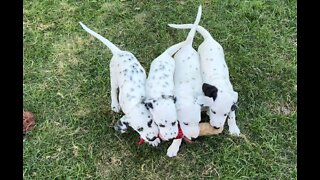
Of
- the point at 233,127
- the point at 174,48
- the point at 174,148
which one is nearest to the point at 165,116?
the point at 174,148

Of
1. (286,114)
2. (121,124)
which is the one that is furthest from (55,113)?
(286,114)

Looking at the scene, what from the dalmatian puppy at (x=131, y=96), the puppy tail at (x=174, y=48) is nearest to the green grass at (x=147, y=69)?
the dalmatian puppy at (x=131, y=96)

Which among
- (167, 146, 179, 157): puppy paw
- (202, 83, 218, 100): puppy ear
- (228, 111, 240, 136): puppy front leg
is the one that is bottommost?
(167, 146, 179, 157): puppy paw

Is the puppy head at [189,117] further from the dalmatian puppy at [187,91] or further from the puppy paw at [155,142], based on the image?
the puppy paw at [155,142]

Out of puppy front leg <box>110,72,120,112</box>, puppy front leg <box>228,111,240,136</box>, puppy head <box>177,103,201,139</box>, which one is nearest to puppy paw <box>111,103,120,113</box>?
puppy front leg <box>110,72,120,112</box>

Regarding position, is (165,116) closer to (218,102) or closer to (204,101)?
(204,101)

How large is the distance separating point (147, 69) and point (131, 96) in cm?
115

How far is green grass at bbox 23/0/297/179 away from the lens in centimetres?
547

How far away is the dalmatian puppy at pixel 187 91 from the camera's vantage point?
5219 millimetres

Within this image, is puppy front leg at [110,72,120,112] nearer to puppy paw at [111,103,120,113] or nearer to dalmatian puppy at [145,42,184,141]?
puppy paw at [111,103,120,113]

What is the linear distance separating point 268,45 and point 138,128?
2422 millimetres

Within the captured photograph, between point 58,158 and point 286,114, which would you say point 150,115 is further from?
point 286,114

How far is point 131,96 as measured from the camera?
17.5 ft

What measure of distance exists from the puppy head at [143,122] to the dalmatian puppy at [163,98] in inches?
2.8
